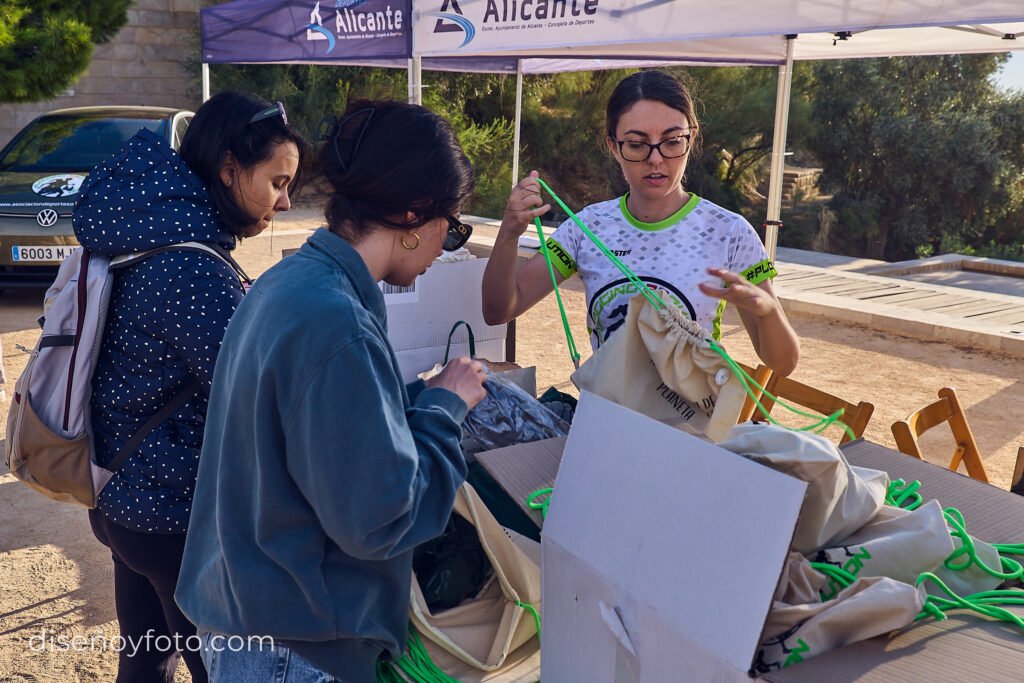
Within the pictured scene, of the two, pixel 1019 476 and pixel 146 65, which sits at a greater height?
pixel 146 65

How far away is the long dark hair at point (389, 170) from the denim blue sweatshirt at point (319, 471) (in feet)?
0.20

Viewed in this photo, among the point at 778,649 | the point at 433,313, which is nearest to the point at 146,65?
the point at 433,313

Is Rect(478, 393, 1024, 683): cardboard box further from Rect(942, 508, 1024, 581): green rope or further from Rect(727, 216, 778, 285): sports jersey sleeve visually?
Rect(727, 216, 778, 285): sports jersey sleeve

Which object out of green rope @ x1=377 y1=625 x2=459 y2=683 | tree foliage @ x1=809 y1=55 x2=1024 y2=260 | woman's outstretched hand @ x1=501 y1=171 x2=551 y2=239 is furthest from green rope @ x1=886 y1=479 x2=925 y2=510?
tree foliage @ x1=809 y1=55 x2=1024 y2=260

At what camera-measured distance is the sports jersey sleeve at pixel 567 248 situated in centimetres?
Result: 238

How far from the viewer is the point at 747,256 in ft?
7.35

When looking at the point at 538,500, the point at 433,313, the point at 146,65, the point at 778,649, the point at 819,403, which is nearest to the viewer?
the point at 778,649

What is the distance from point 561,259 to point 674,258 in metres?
0.30

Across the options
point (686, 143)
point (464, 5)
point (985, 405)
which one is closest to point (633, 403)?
point (686, 143)

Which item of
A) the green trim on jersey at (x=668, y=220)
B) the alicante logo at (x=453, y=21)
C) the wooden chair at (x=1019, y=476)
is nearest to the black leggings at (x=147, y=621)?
the green trim on jersey at (x=668, y=220)

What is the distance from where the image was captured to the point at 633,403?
191cm

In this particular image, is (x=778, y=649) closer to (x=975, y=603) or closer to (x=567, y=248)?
(x=975, y=603)

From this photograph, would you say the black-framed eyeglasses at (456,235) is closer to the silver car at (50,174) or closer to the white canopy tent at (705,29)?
the white canopy tent at (705,29)
